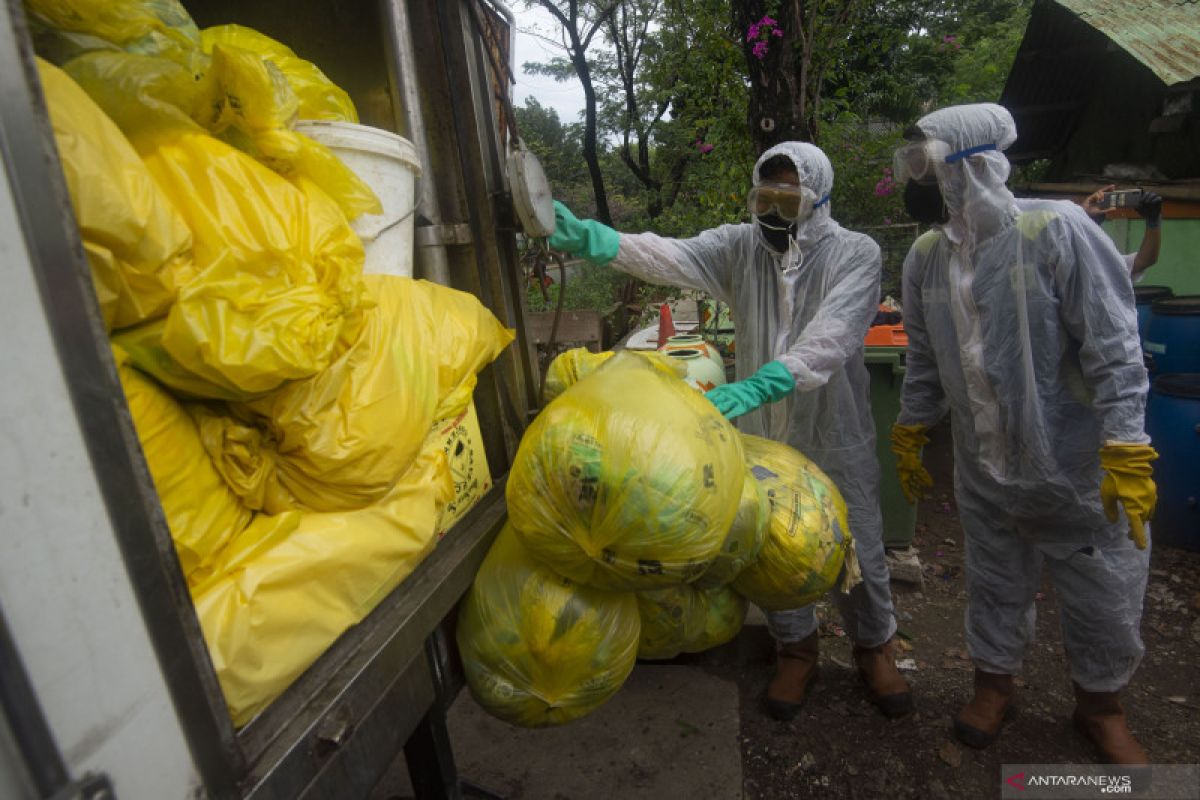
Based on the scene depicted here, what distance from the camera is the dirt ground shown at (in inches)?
94.3

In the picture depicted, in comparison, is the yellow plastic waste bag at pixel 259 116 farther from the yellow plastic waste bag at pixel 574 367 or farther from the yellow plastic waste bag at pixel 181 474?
the yellow plastic waste bag at pixel 574 367

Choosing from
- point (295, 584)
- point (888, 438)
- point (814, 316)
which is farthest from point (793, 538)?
point (888, 438)

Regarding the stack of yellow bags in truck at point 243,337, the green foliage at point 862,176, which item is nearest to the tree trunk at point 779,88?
the green foliage at point 862,176

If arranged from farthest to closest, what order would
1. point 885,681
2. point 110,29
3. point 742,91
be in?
point 742,91
point 885,681
point 110,29

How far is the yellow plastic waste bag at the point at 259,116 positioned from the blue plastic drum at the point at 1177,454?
14.2ft

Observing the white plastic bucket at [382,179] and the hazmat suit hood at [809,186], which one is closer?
the white plastic bucket at [382,179]

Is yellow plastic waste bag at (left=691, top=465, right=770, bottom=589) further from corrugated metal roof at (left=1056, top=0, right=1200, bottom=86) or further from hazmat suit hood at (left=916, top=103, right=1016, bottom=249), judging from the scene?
corrugated metal roof at (left=1056, top=0, right=1200, bottom=86)

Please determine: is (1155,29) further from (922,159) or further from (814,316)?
(814,316)

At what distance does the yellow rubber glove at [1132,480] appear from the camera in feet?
6.42

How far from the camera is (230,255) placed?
1.08 meters

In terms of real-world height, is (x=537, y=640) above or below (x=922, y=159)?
below

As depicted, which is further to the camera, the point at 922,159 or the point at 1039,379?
the point at 922,159

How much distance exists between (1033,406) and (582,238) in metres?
1.66

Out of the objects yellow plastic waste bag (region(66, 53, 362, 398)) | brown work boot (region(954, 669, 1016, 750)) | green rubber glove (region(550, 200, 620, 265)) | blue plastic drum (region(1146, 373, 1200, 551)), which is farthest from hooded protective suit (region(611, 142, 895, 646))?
blue plastic drum (region(1146, 373, 1200, 551))
